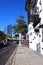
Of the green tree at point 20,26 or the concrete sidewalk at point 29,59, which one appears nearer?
the concrete sidewalk at point 29,59

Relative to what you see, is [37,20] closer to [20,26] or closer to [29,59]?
[29,59]

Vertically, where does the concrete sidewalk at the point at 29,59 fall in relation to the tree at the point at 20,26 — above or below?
below

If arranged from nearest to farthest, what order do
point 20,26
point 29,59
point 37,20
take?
point 29,59 < point 37,20 < point 20,26

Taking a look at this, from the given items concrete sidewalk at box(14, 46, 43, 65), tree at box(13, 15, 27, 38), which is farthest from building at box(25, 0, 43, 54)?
tree at box(13, 15, 27, 38)

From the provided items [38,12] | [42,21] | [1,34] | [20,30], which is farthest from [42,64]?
[1,34]

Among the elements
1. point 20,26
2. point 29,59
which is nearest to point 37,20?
point 29,59

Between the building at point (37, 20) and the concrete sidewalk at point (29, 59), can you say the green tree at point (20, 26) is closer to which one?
the building at point (37, 20)

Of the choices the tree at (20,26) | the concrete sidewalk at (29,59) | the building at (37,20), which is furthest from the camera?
the tree at (20,26)

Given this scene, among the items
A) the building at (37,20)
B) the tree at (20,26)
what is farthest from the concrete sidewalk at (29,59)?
the tree at (20,26)

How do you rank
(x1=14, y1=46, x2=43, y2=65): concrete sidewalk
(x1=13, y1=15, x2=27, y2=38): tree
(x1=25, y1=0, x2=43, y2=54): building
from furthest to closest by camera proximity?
1. (x1=13, y1=15, x2=27, y2=38): tree
2. (x1=25, y1=0, x2=43, y2=54): building
3. (x1=14, y1=46, x2=43, y2=65): concrete sidewalk

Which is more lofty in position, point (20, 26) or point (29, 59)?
point (20, 26)

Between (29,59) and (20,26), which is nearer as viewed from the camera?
(29,59)

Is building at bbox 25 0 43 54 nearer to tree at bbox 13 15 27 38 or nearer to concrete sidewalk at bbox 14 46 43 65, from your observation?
concrete sidewalk at bbox 14 46 43 65

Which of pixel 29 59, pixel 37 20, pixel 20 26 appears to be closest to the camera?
pixel 29 59
